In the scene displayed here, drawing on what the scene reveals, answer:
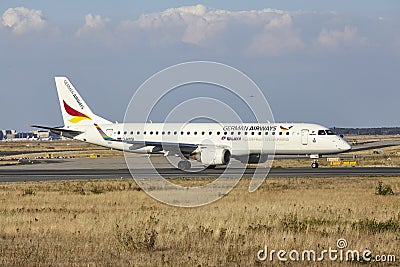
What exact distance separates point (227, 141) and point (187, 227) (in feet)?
120

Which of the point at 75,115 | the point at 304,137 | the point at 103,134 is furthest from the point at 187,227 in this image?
the point at 75,115

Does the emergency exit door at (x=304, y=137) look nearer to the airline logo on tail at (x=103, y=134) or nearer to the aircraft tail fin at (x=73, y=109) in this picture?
the airline logo on tail at (x=103, y=134)

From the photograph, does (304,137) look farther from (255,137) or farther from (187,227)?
(187,227)

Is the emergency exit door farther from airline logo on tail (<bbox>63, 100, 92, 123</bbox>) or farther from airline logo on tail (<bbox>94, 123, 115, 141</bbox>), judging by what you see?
airline logo on tail (<bbox>63, 100, 92, 123</bbox>)

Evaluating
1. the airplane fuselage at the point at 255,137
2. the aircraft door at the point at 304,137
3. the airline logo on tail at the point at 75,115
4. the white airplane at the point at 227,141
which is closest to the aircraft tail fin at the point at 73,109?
the airline logo on tail at the point at 75,115

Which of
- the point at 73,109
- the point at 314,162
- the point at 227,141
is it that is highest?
the point at 73,109

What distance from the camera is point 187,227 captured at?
67.3ft

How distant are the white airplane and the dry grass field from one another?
70.9 feet

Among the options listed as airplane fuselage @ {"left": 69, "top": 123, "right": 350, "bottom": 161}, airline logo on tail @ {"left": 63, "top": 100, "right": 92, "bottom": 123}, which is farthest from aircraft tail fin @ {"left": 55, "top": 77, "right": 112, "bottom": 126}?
airplane fuselage @ {"left": 69, "top": 123, "right": 350, "bottom": 161}

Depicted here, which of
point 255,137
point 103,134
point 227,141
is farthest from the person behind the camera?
point 103,134

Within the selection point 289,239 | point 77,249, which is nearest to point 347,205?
point 289,239

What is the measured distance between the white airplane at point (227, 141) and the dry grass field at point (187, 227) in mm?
21605

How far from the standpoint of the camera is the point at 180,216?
77.7 feet

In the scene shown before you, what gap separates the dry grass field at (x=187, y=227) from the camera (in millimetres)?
15883
